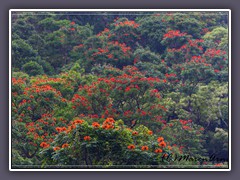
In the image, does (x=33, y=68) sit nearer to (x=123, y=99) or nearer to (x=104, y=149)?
(x=123, y=99)

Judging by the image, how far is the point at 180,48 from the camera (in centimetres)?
1038

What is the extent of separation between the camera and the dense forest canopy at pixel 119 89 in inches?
289

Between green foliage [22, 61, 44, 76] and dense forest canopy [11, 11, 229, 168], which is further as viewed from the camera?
green foliage [22, 61, 44, 76]

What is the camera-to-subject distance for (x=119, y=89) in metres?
8.95

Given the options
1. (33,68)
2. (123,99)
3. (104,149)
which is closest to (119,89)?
(123,99)

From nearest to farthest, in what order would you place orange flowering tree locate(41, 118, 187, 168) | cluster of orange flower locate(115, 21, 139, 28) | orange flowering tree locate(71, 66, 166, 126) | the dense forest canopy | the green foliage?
orange flowering tree locate(41, 118, 187, 168), the dense forest canopy, orange flowering tree locate(71, 66, 166, 126), the green foliage, cluster of orange flower locate(115, 21, 139, 28)

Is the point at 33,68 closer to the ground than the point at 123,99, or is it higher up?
higher up

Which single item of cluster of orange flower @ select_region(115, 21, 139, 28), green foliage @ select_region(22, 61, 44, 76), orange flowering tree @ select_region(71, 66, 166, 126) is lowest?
orange flowering tree @ select_region(71, 66, 166, 126)

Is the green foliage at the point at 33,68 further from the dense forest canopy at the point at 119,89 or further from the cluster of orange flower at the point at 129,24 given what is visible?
the cluster of orange flower at the point at 129,24

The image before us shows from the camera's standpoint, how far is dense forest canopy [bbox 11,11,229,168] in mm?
7348

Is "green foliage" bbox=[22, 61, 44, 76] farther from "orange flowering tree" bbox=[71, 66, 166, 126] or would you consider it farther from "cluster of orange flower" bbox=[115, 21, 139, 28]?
"cluster of orange flower" bbox=[115, 21, 139, 28]

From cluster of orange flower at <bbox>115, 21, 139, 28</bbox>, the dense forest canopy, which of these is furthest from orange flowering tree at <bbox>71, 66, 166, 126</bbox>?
cluster of orange flower at <bbox>115, 21, 139, 28</bbox>
